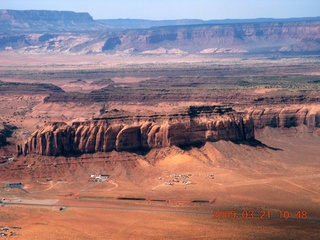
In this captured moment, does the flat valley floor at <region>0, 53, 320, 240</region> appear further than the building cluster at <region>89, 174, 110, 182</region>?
No

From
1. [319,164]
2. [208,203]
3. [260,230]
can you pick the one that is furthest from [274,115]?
[260,230]

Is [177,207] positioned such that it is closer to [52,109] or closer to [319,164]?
[319,164]

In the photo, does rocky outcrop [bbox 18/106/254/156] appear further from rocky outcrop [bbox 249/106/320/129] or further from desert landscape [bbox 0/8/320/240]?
rocky outcrop [bbox 249/106/320/129]

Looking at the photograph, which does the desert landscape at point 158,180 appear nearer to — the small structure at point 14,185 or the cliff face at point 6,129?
the small structure at point 14,185
